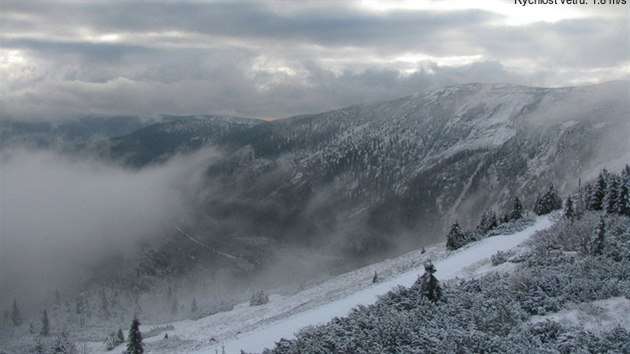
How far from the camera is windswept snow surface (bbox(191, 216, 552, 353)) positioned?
28250 millimetres

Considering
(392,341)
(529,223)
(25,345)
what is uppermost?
(392,341)

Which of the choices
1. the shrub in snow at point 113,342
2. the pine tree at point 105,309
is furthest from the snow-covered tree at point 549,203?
the pine tree at point 105,309

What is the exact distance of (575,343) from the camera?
17.6 m

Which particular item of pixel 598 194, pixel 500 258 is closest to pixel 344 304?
pixel 500 258

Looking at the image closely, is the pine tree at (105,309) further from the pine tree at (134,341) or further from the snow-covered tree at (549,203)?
the snow-covered tree at (549,203)

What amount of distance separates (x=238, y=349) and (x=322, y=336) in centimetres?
711

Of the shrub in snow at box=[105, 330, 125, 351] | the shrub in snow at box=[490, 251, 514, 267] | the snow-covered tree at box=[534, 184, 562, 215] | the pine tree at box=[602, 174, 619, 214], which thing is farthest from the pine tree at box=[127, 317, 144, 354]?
the shrub in snow at box=[105, 330, 125, 351]

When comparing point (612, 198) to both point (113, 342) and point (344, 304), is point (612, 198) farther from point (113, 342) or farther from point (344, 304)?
point (113, 342)

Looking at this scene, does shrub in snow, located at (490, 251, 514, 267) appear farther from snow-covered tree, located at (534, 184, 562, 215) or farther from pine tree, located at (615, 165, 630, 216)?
snow-covered tree, located at (534, 184, 562, 215)

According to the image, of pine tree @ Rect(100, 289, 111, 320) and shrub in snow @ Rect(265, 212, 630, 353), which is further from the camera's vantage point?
pine tree @ Rect(100, 289, 111, 320)

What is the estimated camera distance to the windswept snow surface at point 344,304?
1112 inches

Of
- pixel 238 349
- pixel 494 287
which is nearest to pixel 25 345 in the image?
pixel 238 349

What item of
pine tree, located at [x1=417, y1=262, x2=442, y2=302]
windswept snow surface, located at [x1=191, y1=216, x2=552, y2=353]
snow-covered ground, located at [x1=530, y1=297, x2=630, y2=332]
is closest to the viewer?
snow-covered ground, located at [x1=530, y1=297, x2=630, y2=332]

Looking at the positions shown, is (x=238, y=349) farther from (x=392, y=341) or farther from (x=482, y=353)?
(x=482, y=353)
